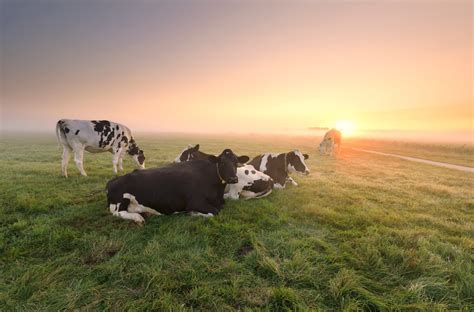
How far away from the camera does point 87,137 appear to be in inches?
355

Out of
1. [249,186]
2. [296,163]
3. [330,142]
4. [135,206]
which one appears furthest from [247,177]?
[330,142]

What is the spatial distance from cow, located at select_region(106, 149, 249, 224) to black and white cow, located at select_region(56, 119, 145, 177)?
5.13m

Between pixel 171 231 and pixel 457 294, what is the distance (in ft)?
14.5

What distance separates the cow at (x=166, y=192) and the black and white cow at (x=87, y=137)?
513 centimetres

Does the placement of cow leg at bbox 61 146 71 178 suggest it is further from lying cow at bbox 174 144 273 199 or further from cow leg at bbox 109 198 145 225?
lying cow at bbox 174 144 273 199

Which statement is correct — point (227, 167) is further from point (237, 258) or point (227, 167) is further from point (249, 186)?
point (237, 258)

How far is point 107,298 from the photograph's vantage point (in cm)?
262

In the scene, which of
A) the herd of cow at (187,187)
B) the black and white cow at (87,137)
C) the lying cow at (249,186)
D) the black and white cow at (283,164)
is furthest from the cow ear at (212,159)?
the black and white cow at (87,137)

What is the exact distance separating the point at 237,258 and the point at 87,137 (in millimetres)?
8612

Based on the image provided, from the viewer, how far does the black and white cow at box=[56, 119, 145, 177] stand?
877cm

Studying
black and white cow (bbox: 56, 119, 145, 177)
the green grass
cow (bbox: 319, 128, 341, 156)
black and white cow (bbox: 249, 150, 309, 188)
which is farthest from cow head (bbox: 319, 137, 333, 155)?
black and white cow (bbox: 56, 119, 145, 177)

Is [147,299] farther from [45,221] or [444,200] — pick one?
[444,200]

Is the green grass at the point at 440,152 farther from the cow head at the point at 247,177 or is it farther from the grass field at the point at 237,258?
the cow head at the point at 247,177

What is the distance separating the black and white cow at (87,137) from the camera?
8773mm
